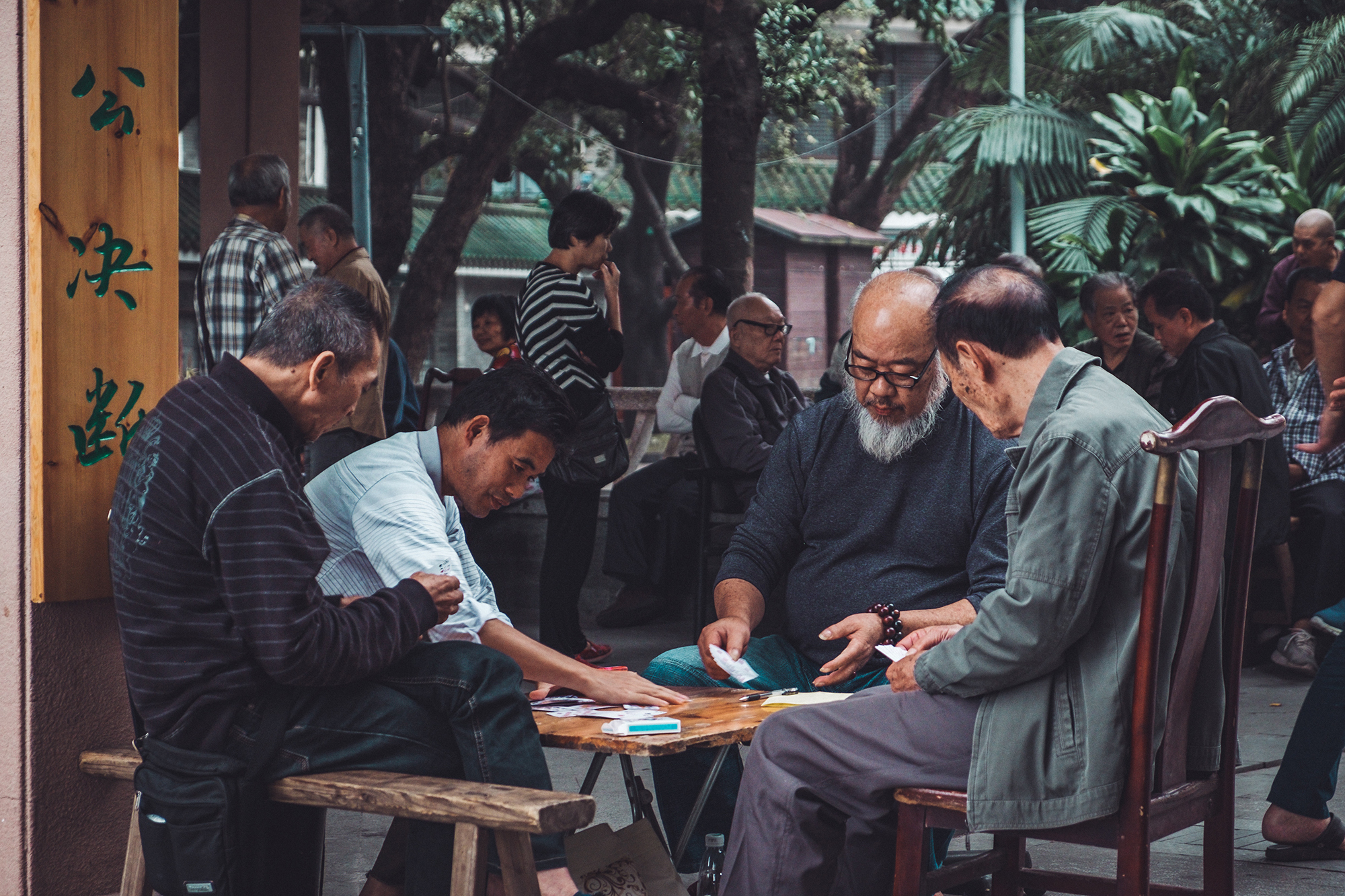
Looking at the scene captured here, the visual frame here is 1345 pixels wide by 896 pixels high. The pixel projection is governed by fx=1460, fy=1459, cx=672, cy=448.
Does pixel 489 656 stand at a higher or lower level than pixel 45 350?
lower

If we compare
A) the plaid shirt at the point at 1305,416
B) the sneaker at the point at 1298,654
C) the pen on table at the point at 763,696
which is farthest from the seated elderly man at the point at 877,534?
the plaid shirt at the point at 1305,416

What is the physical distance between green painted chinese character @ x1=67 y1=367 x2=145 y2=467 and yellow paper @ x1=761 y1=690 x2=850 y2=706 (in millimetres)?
1526

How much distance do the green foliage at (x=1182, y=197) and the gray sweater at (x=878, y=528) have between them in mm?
6263

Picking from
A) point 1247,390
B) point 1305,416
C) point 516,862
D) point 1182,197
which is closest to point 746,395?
point 1247,390

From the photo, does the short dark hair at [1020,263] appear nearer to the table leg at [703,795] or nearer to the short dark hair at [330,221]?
the short dark hair at [330,221]

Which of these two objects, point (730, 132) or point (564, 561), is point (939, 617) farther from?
point (730, 132)

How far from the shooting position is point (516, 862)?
2654mm

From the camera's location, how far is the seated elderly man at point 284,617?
256 cm

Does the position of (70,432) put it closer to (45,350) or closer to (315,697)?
(45,350)

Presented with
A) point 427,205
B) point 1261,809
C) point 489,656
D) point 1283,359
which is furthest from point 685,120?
point 489,656

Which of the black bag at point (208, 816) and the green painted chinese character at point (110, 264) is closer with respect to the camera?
the black bag at point (208, 816)

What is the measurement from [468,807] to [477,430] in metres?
0.93

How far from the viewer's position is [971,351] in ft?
8.93

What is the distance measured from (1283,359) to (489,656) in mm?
5249
